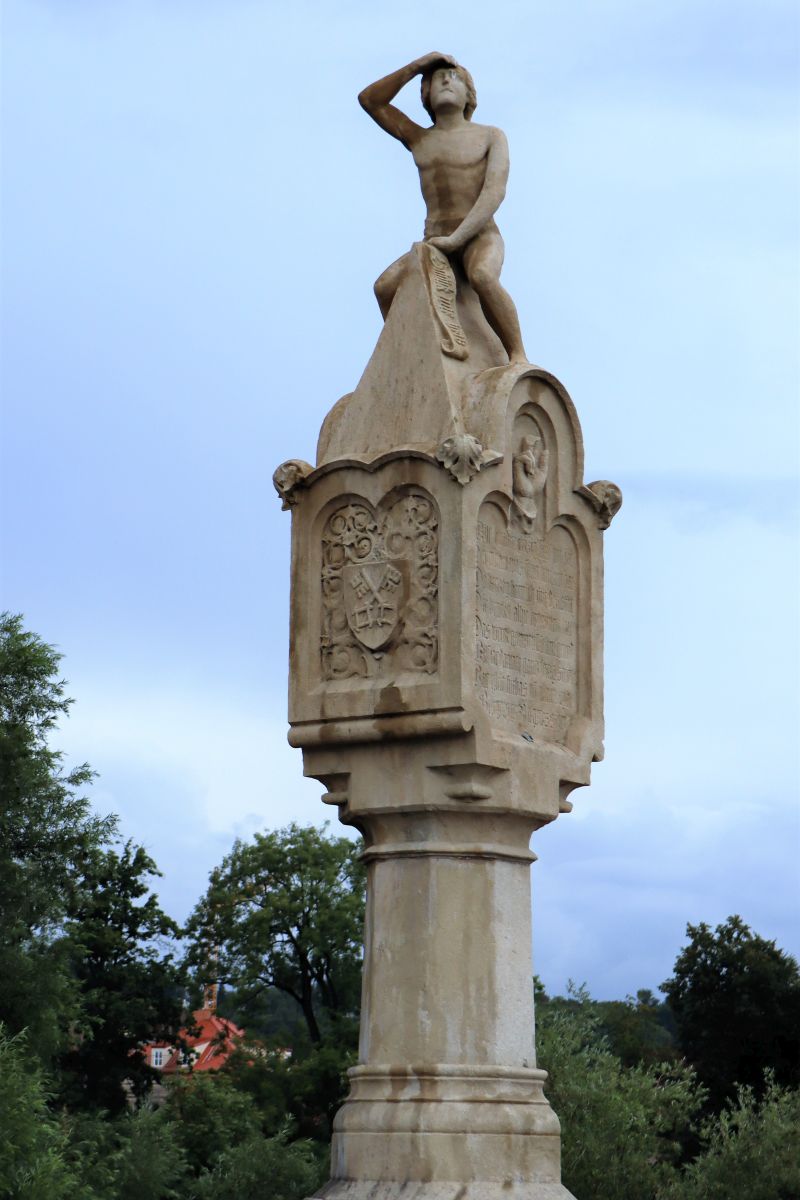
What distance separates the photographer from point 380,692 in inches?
527

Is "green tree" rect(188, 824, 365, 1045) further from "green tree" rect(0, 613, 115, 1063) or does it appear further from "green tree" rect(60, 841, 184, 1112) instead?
"green tree" rect(0, 613, 115, 1063)

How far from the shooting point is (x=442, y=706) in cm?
1310

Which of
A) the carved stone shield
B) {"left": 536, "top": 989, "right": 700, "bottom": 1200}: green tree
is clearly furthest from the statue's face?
{"left": 536, "top": 989, "right": 700, "bottom": 1200}: green tree

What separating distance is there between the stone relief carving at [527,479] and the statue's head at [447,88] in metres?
2.39

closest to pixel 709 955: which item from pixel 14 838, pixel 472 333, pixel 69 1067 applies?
pixel 69 1067

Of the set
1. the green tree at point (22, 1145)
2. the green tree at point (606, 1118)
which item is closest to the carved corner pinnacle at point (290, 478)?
the green tree at point (22, 1145)

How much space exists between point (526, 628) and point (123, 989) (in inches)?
1249

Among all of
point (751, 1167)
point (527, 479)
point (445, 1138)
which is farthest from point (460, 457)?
point (751, 1167)

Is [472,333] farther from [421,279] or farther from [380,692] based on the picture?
[380,692]

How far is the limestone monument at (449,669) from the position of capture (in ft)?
42.8

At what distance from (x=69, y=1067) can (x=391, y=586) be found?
104 feet

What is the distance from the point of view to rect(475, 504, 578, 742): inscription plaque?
13.5 m

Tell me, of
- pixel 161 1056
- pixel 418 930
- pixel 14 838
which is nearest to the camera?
pixel 418 930

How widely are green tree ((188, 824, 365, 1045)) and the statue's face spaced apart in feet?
108
